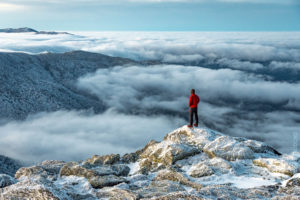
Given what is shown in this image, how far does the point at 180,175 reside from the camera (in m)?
20.4

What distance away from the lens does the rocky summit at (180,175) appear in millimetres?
15734

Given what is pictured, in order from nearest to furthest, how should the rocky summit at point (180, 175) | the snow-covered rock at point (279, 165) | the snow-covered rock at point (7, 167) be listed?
the rocky summit at point (180, 175)
the snow-covered rock at point (279, 165)
the snow-covered rock at point (7, 167)

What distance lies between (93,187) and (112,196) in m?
3.44

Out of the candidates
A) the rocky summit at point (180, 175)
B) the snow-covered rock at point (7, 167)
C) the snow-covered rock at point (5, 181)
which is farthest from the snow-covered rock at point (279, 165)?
the snow-covered rock at point (7, 167)

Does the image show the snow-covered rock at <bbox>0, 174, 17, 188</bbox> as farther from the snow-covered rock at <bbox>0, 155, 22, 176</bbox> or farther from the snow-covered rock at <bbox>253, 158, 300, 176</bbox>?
the snow-covered rock at <bbox>0, 155, 22, 176</bbox>

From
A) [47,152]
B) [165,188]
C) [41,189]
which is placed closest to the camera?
[41,189]

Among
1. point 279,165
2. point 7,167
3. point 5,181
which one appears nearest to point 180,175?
point 279,165

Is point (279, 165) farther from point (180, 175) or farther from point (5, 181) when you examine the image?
point (5, 181)

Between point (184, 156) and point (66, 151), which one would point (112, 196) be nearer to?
point (184, 156)

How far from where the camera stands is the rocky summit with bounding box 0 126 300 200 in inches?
619

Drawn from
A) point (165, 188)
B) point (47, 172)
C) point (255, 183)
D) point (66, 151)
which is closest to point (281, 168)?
point (255, 183)

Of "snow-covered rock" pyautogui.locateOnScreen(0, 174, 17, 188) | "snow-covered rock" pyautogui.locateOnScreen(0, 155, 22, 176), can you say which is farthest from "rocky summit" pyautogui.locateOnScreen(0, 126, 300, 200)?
"snow-covered rock" pyautogui.locateOnScreen(0, 155, 22, 176)

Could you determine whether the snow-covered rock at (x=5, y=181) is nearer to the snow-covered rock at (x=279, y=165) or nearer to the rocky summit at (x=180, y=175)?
the rocky summit at (x=180, y=175)

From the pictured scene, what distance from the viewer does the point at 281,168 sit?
68.5 feet
